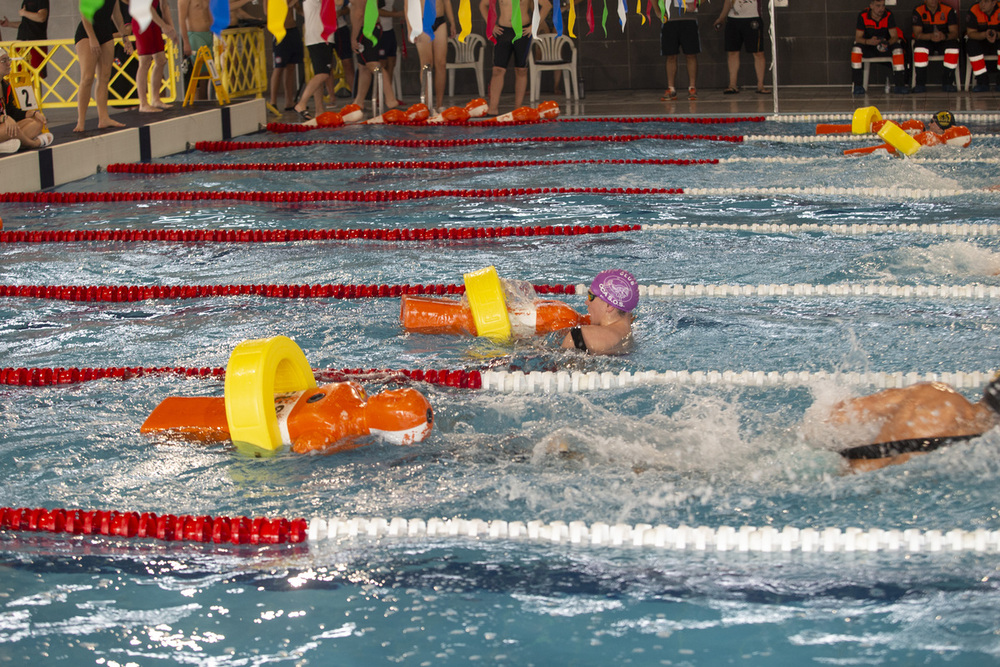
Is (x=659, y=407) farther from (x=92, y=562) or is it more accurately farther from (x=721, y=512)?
(x=92, y=562)

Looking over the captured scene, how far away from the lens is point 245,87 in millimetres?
12625

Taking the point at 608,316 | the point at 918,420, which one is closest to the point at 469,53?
the point at 608,316

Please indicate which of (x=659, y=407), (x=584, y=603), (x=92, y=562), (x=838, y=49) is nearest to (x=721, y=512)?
(x=584, y=603)

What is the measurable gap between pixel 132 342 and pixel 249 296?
790 mm

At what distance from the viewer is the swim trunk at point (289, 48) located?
1143cm

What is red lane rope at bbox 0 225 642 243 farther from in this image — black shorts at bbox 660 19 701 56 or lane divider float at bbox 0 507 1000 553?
black shorts at bbox 660 19 701 56

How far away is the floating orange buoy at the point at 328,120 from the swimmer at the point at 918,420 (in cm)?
910

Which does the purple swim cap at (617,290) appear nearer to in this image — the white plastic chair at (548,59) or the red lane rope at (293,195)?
the red lane rope at (293,195)

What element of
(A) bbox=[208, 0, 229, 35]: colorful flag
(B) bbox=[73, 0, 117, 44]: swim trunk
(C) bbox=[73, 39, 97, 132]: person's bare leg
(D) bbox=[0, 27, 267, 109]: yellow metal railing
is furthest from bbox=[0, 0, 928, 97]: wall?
(C) bbox=[73, 39, 97, 132]: person's bare leg

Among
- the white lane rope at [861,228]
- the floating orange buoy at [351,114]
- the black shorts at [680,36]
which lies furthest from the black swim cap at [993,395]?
the black shorts at [680,36]

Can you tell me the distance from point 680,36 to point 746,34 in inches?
30.7

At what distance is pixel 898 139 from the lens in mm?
7887

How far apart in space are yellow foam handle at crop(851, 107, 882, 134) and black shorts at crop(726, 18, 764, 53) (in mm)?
3643

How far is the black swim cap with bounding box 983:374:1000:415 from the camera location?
279cm
